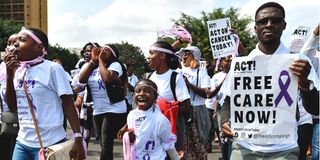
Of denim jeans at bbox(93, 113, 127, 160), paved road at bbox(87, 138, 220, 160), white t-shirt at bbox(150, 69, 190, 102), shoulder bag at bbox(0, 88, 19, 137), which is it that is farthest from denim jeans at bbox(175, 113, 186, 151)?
paved road at bbox(87, 138, 220, 160)

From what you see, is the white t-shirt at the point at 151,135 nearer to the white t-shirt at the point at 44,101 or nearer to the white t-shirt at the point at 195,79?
the white t-shirt at the point at 44,101

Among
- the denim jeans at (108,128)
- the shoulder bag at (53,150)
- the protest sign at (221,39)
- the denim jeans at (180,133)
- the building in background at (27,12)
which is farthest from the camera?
the building in background at (27,12)

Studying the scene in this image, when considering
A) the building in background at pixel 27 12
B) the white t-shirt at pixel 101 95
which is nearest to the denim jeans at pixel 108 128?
the white t-shirt at pixel 101 95

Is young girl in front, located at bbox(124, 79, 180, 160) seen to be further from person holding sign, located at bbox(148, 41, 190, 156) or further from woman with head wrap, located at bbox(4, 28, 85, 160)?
woman with head wrap, located at bbox(4, 28, 85, 160)

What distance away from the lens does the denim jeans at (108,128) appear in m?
7.09

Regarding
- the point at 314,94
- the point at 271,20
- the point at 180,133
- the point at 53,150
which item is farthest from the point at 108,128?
the point at 314,94

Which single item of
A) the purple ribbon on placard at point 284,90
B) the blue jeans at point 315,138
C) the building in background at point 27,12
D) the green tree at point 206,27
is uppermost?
the building in background at point 27,12

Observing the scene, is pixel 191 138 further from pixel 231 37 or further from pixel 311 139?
pixel 231 37

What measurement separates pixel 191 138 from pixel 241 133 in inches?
133

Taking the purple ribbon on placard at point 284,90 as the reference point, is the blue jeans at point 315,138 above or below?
below

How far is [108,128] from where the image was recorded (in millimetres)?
7152

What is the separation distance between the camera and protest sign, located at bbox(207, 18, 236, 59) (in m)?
9.73

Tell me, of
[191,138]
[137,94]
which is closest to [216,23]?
[191,138]

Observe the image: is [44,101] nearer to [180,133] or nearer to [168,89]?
[168,89]
